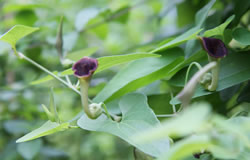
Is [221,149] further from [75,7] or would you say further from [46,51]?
[75,7]

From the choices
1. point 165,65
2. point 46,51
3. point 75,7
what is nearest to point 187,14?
point 165,65

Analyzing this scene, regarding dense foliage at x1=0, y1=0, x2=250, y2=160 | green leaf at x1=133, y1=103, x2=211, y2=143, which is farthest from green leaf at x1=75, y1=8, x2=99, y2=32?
green leaf at x1=133, y1=103, x2=211, y2=143

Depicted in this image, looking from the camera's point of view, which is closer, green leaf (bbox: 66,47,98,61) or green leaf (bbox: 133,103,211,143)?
green leaf (bbox: 133,103,211,143)

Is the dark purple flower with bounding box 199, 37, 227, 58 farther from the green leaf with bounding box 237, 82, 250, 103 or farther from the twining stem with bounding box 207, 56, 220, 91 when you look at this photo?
the green leaf with bounding box 237, 82, 250, 103

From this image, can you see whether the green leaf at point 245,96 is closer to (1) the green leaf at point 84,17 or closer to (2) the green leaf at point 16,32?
(2) the green leaf at point 16,32

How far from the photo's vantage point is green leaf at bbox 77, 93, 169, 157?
0.36m

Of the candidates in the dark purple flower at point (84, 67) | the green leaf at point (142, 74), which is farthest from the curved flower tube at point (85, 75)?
the green leaf at point (142, 74)

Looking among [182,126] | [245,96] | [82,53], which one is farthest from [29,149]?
[182,126]

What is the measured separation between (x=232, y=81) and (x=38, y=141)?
0.66m

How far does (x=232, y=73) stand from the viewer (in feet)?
1.60

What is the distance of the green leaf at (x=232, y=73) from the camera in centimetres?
47

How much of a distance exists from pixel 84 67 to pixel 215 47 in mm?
203

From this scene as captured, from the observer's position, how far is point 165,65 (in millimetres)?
527

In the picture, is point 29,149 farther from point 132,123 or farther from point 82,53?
point 132,123
